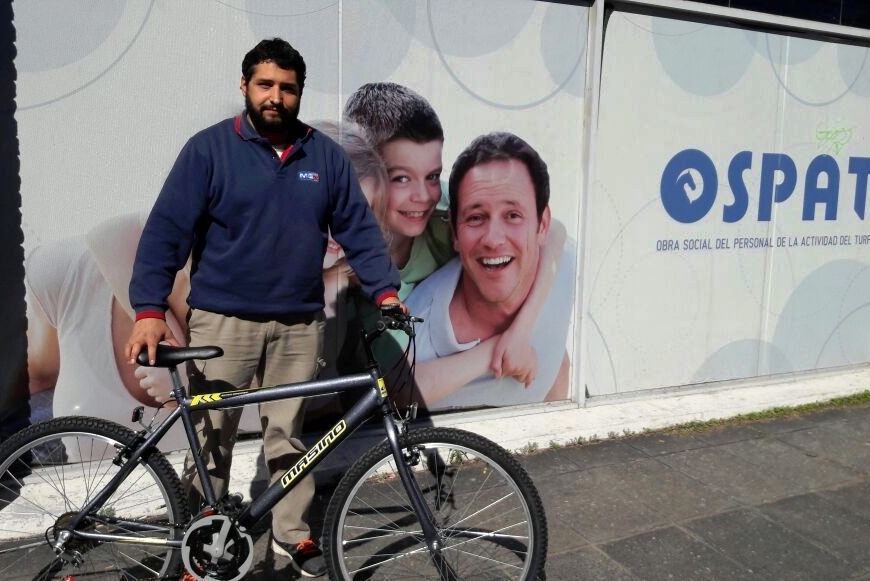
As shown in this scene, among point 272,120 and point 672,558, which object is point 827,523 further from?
point 272,120

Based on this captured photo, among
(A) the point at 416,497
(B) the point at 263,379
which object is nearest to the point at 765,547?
(A) the point at 416,497

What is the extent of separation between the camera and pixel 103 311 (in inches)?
157

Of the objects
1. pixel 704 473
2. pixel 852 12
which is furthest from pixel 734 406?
pixel 852 12

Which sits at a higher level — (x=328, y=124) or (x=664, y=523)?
(x=328, y=124)

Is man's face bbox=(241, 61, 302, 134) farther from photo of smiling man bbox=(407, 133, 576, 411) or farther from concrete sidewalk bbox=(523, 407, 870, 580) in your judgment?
concrete sidewalk bbox=(523, 407, 870, 580)

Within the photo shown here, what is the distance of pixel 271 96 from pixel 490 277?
2309mm

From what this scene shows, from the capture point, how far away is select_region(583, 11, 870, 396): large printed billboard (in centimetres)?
524

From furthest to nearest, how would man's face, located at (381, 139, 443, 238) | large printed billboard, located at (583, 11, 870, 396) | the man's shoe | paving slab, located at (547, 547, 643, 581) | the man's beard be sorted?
large printed billboard, located at (583, 11, 870, 396), man's face, located at (381, 139, 443, 238), paving slab, located at (547, 547, 643, 581), the man's shoe, the man's beard

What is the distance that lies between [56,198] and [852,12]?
581 cm

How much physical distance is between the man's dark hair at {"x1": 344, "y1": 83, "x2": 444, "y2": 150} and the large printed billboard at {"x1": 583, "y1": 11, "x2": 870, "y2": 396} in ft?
3.85

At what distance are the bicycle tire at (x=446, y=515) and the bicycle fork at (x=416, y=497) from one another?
0.03 m

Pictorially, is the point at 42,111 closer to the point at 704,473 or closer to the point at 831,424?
the point at 704,473

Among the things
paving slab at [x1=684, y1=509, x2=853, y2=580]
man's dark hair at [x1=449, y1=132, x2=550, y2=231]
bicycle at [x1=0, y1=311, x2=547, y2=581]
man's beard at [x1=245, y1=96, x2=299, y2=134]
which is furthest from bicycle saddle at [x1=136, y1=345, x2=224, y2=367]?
paving slab at [x1=684, y1=509, x2=853, y2=580]

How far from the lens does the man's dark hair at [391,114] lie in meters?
4.40
